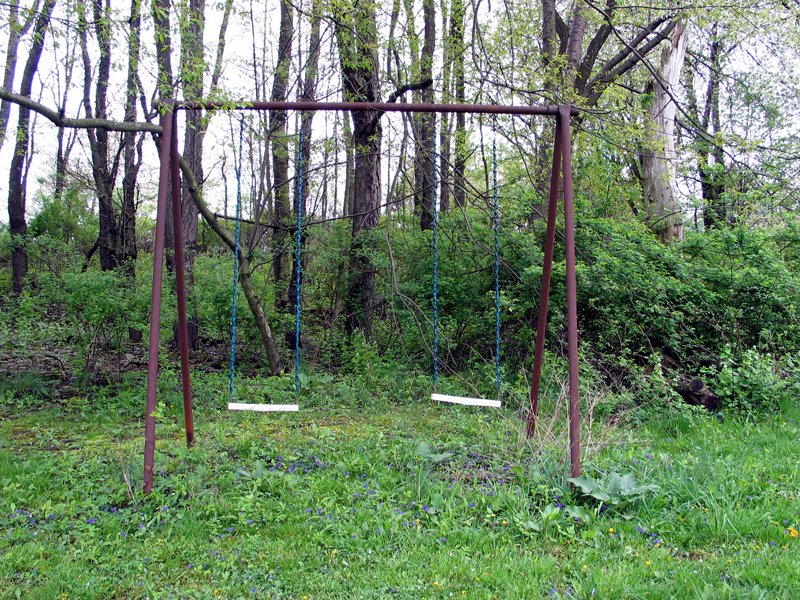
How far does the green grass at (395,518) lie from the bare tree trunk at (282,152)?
378cm

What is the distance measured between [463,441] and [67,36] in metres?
5.56

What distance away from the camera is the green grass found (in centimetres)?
275

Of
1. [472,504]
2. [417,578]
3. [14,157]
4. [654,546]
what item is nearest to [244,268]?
[472,504]

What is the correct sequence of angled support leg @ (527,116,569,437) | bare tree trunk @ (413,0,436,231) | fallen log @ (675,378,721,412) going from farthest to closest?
bare tree trunk @ (413,0,436,231)
fallen log @ (675,378,721,412)
angled support leg @ (527,116,569,437)

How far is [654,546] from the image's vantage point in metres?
3.02

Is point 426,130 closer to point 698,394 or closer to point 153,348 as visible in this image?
point 698,394

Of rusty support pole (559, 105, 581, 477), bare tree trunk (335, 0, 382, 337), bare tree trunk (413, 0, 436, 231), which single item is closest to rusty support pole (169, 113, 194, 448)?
rusty support pole (559, 105, 581, 477)

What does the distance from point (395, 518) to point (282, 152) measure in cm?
660

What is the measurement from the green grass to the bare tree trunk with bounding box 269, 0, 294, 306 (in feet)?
12.4

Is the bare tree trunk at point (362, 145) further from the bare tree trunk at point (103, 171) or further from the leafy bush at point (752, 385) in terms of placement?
the leafy bush at point (752, 385)

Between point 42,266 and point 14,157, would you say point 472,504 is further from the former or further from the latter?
point 14,157

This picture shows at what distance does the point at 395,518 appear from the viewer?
332 cm

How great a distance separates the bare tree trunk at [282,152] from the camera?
7.68 meters

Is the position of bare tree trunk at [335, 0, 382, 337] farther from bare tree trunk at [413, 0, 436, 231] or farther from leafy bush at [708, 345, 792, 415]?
leafy bush at [708, 345, 792, 415]
